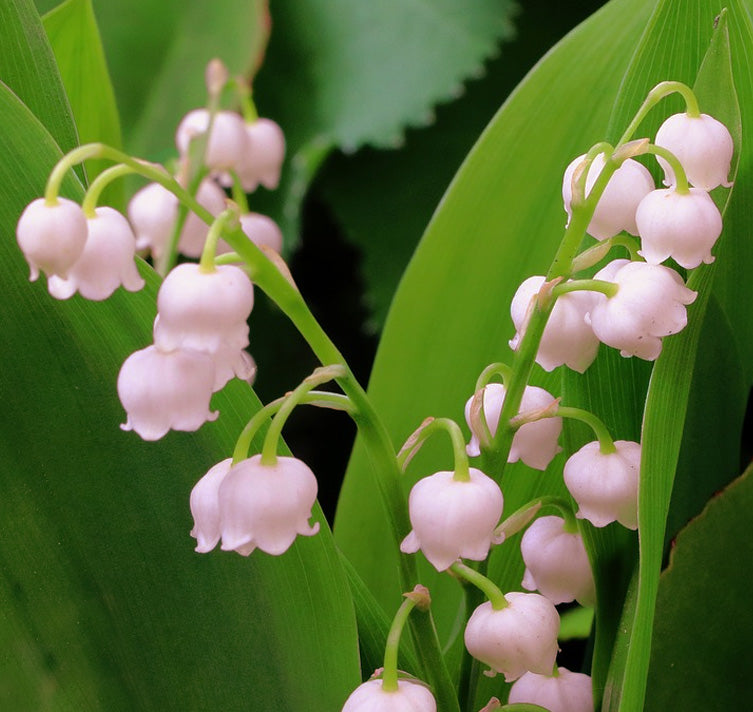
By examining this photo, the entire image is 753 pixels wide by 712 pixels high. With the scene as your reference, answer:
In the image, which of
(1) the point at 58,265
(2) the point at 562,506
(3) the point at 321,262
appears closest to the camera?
(1) the point at 58,265

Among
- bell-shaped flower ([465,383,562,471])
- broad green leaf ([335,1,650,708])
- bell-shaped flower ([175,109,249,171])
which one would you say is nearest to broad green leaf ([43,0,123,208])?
bell-shaped flower ([175,109,249,171])

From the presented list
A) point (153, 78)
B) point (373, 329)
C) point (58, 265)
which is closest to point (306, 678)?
point (58, 265)

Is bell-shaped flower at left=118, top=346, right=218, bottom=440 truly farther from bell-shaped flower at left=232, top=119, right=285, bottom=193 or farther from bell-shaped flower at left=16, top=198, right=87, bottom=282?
bell-shaped flower at left=232, top=119, right=285, bottom=193

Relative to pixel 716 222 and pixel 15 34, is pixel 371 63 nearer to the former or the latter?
pixel 15 34

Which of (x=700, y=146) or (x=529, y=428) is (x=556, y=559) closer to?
(x=529, y=428)

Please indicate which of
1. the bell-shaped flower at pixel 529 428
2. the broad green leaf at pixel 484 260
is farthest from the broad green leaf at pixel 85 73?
the bell-shaped flower at pixel 529 428

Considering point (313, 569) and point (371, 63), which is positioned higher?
point (371, 63)

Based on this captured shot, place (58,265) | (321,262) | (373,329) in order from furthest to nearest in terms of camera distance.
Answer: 1. (321,262)
2. (373,329)
3. (58,265)
